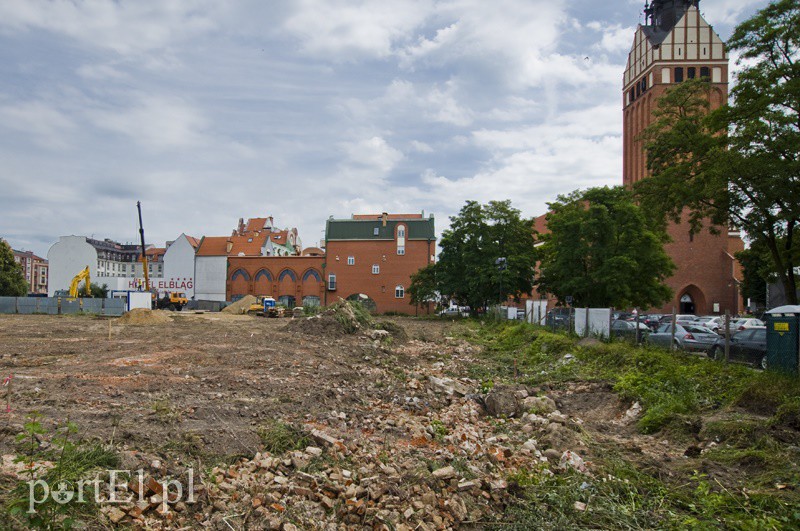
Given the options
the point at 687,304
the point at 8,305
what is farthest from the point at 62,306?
the point at 687,304

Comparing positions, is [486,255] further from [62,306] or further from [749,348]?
[62,306]

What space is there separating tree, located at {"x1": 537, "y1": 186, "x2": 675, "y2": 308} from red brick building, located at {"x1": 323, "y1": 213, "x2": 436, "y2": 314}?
31.8 meters

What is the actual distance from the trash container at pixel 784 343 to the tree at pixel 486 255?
3184 cm

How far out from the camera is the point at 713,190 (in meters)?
19.4

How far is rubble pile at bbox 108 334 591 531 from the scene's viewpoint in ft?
16.3

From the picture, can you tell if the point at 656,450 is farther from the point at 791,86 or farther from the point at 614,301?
the point at 614,301

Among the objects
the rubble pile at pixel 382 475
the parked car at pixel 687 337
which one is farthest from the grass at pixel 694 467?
the parked car at pixel 687 337

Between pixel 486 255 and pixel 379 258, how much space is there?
75.0 feet

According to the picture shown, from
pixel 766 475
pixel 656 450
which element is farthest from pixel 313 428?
pixel 766 475

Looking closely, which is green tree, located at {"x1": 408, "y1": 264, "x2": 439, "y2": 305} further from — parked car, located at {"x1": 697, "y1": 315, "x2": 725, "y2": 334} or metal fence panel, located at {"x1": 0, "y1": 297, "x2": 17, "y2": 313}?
metal fence panel, located at {"x1": 0, "y1": 297, "x2": 17, "y2": 313}

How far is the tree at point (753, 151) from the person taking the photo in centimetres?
1769

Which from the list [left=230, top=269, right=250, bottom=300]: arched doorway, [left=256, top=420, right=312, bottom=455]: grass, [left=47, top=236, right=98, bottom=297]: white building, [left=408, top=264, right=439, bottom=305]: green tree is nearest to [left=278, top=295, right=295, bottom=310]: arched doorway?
[left=230, top=269, right=250, bottom=300]: arched doorway

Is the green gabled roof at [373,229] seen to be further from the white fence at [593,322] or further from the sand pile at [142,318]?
the white fence at [593,322]

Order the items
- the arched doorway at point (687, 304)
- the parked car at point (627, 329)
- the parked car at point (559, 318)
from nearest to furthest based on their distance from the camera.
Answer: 1. the parked car at point (627, 329)
2. the parked car at point (559, 318)
3. the arched doorway at point (687, 304)
